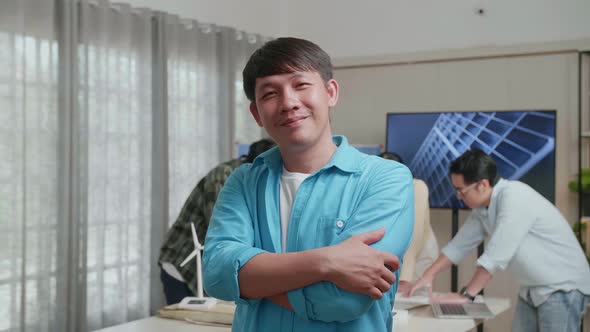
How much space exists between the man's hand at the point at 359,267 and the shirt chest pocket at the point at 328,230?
0.05m

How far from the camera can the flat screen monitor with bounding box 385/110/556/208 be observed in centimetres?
451

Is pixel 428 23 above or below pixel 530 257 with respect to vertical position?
above

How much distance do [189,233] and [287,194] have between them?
1.76 m

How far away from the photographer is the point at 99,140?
4.09 metres

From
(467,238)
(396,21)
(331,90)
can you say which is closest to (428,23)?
(396,21)

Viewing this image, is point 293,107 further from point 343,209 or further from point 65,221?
point 65,221

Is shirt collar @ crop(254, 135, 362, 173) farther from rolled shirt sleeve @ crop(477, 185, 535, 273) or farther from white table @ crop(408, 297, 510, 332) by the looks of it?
rolled shirt sleeve @ crop(477, 185, 535, 273)

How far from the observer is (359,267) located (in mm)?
1224

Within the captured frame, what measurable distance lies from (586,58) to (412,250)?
7.37 ft

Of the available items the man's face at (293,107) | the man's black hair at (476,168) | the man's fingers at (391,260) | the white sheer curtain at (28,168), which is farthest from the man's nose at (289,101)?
the white sheer curtain at (28,168)

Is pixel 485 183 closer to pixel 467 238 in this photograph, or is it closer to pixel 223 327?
pixel 467 238

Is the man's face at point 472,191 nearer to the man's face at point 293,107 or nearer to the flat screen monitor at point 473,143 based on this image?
the flat screen monitor at point 473,143

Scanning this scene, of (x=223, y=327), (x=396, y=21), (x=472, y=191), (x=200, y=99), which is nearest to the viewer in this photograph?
(x=223, y=327)

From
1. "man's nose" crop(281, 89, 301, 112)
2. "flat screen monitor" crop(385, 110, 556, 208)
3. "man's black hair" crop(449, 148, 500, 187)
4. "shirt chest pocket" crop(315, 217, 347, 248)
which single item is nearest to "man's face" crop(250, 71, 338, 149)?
"man's nose" crop(281, 89, 301, 112)
